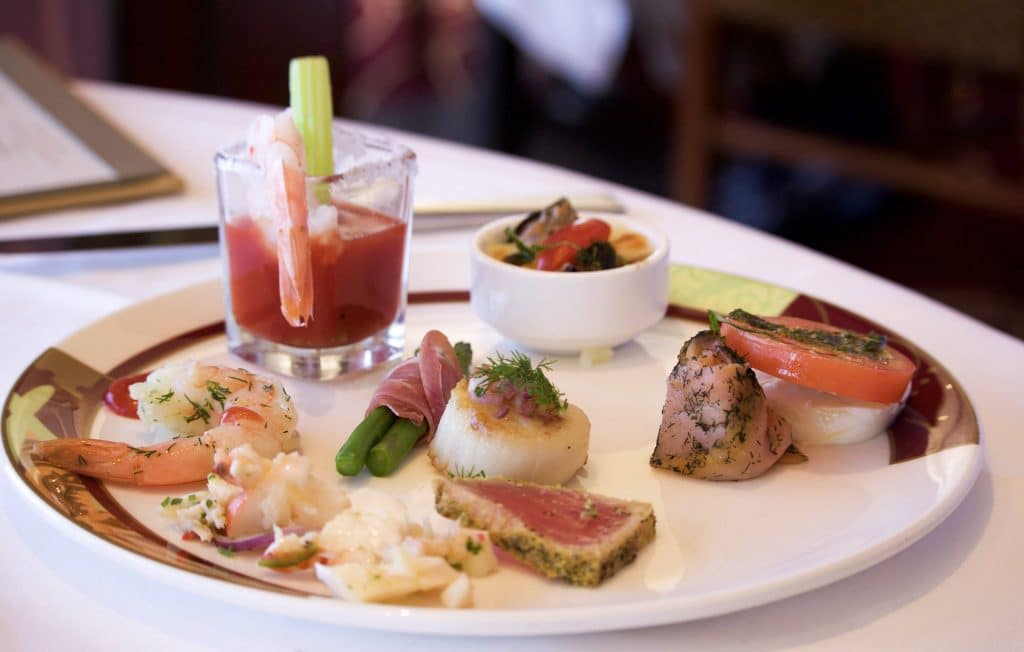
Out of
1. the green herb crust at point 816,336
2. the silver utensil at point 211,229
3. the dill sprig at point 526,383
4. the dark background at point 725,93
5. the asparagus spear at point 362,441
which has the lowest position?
the dark background at point 725,93

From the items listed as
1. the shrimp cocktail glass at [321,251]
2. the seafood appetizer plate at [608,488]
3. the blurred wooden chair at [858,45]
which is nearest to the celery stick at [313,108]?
the shrimp cocktail glass at [321,251]

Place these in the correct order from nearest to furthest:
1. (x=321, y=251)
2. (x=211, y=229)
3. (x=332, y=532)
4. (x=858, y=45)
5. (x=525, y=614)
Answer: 1. (x=525, y=614)
2. (x=332, y=532)
3. (x=321, y=251)
4. (x=211, y=229)
5. (x=858, y=45)

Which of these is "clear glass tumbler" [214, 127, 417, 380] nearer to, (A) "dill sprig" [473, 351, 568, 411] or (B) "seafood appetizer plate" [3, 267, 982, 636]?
(B) "seafood appetizer plate" [3, 267, 982, 636]

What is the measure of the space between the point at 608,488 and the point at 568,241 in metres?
0.56

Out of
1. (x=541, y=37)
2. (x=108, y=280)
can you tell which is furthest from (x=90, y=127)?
(x=541, y=37)

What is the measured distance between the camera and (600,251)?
6.22 ft

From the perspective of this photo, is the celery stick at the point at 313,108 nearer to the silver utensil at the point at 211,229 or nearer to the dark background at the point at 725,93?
the silver utensil at the point at 211,229

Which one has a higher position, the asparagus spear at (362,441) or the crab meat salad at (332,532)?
the crab meat salad at (332,532)

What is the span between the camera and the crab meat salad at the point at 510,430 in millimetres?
1434

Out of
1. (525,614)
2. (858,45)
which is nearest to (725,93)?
(858,45)

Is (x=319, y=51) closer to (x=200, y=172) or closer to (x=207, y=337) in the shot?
(x=200, y=172)

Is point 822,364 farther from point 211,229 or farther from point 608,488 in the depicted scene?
point 211,229

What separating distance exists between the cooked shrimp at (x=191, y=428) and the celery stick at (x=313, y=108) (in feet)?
1.38

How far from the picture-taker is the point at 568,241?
191cm
